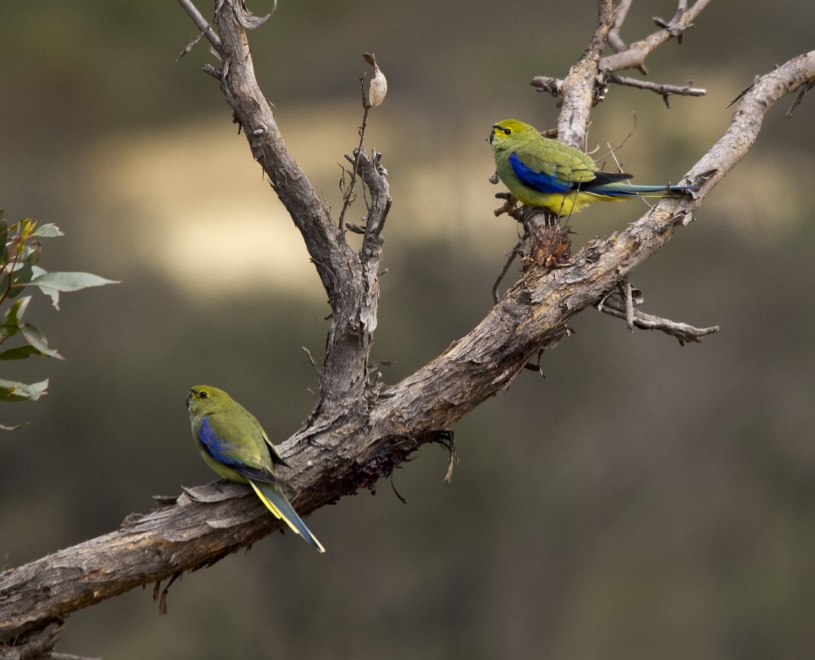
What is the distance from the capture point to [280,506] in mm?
2678

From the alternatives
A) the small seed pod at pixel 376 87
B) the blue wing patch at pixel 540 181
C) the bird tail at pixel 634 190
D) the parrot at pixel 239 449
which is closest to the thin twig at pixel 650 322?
the bird tail at pixel 634 190

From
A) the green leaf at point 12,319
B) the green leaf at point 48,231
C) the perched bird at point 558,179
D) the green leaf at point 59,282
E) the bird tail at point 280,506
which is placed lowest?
the bird tail at point 280,506

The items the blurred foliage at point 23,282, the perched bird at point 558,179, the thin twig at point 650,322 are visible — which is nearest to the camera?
A: the blurred foliage at point 23,282

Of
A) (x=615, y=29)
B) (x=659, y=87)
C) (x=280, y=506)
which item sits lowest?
(x=280, y=506)

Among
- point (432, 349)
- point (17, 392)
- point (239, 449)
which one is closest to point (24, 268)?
point (17, 392)

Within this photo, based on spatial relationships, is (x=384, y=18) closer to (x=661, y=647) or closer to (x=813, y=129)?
(x=813, y=129)

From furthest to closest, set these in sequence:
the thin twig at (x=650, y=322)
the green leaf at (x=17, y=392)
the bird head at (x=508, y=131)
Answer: the bird head at (x=508, y=131) → the thin twig at (x=650, y=322) → the green leaf at (x=17, y=392)

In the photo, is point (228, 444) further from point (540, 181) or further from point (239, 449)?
point (540, 181)

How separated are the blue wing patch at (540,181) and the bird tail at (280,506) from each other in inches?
68.0

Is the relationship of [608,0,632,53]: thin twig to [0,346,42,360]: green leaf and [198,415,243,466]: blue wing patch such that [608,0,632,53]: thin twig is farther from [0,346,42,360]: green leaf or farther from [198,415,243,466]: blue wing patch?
[0,346,42,360]: green leaf

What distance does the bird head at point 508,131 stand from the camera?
4156 mm

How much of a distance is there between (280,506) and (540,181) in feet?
5.81

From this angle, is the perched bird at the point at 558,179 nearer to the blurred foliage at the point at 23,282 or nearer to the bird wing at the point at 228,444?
the bird wing at the point at 228,444

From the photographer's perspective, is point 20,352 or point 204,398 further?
point 204,398
